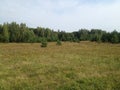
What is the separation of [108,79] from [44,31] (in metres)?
88.1

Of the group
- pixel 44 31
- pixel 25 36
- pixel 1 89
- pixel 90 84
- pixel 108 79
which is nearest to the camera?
pixel 1 89

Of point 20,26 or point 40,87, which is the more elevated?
point 20,26

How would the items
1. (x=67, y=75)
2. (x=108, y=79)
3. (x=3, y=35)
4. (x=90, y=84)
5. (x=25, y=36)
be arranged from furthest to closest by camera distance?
1. (x=25, y=36)
2. (x=3, y=35)
3. (x=67, y=75)
4. (x=108, y=79)
5. (x=90, y=84)

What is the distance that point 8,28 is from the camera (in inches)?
2894

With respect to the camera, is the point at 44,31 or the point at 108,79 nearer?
the point at 108,79

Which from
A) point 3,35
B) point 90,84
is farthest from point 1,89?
point 3,35

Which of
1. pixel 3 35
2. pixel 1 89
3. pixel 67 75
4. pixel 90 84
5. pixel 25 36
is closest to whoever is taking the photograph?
pixel 1 89

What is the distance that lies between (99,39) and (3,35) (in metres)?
35.5

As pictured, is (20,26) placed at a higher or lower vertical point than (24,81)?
higher

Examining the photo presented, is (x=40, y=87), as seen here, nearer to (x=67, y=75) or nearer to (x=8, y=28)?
(x=67, y=75)

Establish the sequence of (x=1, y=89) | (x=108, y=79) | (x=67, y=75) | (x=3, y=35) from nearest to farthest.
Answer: (x=1, y=89) → (x=108, y=79) → (x=67, y=75) → (x=3, y=35)

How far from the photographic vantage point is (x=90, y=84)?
9445mm

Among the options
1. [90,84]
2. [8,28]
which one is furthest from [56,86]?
[8,28]

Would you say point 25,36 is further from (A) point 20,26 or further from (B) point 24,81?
(B) point 24,81
